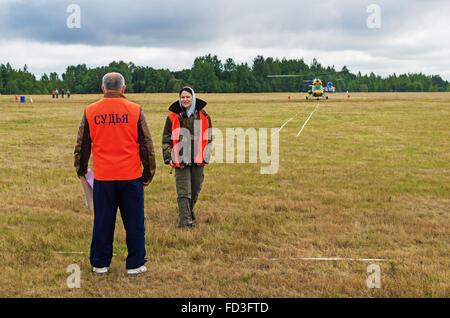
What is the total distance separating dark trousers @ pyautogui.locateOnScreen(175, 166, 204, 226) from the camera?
6.79 meters

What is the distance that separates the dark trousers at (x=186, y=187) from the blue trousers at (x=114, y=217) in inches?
68.5

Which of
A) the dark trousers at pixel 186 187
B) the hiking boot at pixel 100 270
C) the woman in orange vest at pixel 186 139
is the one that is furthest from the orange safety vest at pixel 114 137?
the dark trousers at pixel 186 187

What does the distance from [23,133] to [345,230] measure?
20441 millimetres

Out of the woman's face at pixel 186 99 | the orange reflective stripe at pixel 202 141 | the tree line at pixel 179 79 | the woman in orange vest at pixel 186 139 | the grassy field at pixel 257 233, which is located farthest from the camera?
the tree line at pixel 179 79

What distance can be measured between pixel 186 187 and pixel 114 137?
7.39ft

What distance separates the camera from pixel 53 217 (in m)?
7.62

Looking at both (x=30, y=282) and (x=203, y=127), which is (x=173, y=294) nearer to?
(x=30, y=282)

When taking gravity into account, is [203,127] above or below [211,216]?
above

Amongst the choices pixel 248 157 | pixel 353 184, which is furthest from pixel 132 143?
pixel 248 157

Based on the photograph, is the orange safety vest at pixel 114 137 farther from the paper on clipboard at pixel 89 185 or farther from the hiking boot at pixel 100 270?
the hiking boot at pixel 100 270

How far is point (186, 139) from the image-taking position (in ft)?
21.9

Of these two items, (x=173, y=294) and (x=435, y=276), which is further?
(x=435, y=276)

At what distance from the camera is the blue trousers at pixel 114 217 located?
4.92 meters
